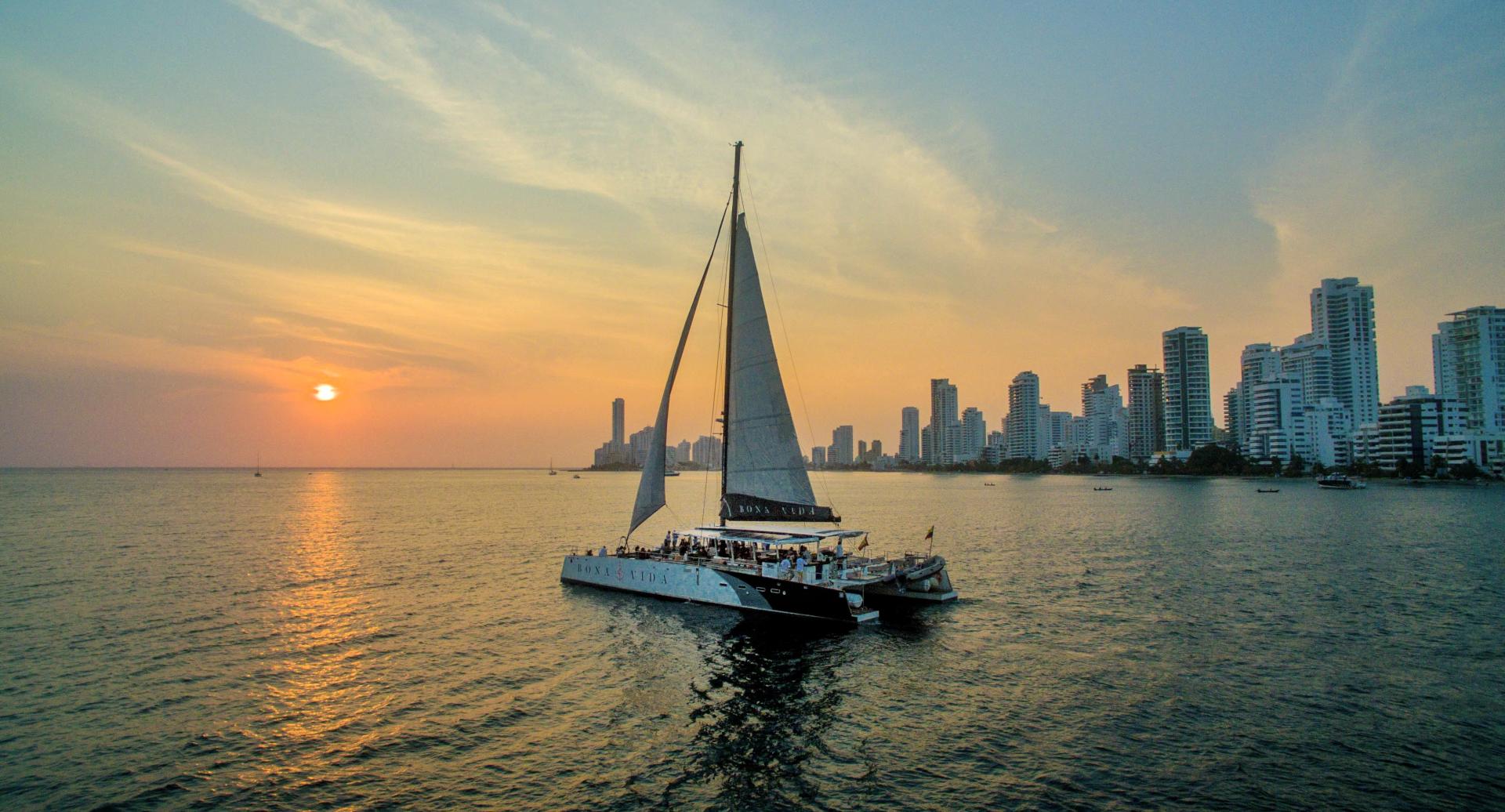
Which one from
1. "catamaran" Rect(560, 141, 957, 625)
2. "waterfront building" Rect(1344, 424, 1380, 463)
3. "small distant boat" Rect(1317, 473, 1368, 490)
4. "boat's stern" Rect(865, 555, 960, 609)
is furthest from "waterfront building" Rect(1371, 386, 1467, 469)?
"catamaran" Rect(560, 141, 957, 625)

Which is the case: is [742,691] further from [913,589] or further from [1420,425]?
[1420,425]

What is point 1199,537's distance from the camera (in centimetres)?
6706

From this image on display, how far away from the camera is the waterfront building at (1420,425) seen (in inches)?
6880

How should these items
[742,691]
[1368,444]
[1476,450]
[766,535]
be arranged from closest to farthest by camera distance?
[742,691], [766,535], [1476,450], [1368,444]

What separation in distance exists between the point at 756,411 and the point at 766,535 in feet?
19.5

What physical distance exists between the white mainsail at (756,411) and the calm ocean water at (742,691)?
6.60 metres

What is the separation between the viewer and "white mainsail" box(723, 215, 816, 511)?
36844 mm

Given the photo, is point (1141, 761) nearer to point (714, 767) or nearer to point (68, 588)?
point (714, 767)

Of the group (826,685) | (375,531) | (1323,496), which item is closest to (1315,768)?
(826,685)

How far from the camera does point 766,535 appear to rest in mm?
36062

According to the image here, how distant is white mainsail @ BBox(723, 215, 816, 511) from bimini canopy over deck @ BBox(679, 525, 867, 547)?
1.66 meters

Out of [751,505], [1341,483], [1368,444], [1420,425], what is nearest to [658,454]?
[751,505]

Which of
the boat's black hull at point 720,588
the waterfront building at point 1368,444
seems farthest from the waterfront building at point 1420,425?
the boat's black hull at point 720,588

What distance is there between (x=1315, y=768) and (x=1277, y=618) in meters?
18.7
